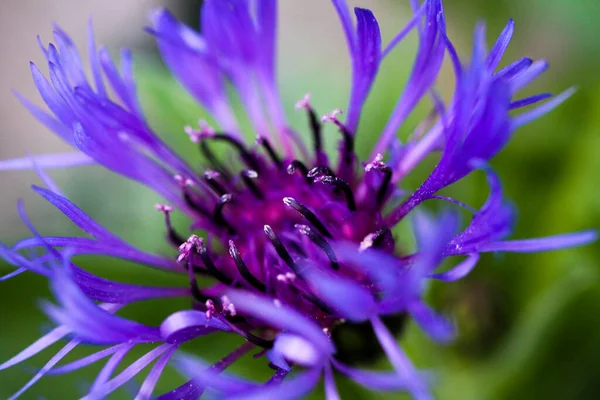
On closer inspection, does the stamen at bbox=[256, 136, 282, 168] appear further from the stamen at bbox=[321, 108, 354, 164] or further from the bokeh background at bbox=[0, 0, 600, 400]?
the bokeh background at bbox=[0, 0, 600, 400]

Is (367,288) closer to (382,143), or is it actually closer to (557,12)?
(382,143)

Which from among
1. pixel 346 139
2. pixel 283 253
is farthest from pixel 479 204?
pixel 283 253

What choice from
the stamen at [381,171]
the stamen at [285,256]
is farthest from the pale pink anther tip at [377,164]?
the stamen at [285,256]

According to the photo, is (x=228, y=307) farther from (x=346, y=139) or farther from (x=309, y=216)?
(x=346, y=139)

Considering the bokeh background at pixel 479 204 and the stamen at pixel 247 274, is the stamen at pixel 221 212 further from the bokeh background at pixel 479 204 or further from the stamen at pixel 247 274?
the bokeh background at pixel 479 204

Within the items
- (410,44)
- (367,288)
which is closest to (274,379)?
(367,288)
